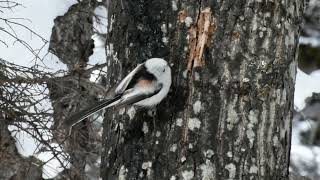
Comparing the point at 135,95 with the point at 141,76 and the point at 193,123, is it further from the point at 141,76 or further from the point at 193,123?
the point at 193,123

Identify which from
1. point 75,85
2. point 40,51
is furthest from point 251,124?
point 40,51

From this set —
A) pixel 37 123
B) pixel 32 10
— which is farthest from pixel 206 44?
pixel 32 10

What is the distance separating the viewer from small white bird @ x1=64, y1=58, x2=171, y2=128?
1.91 meters

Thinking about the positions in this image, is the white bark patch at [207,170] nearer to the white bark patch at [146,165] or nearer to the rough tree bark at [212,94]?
the rough tree bark at [212,94]

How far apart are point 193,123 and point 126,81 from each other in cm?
26

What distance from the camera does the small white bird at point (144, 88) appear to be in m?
1.91

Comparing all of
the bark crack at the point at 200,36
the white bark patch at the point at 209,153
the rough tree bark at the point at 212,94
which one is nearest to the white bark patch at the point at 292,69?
the rough tree bark at the point at 212,94

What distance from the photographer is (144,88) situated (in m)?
1.96

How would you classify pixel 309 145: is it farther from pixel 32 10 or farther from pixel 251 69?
pixel 251 69

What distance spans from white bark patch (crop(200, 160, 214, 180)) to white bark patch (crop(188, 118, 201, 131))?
0.37ft

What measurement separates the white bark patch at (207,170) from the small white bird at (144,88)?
26cm

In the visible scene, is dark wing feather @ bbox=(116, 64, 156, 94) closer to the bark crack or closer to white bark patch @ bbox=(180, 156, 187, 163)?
the bark crack

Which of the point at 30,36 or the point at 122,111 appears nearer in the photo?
the point at 122,111

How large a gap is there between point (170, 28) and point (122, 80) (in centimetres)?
23
